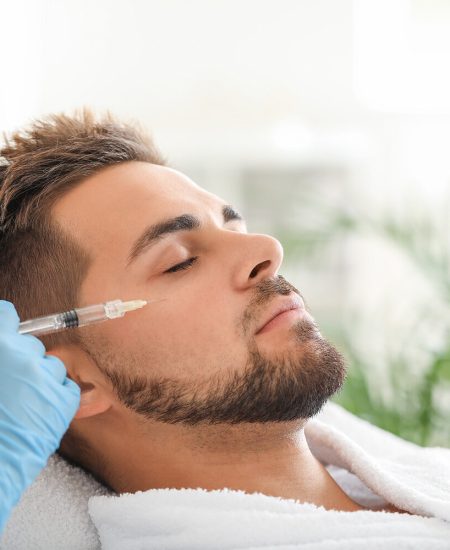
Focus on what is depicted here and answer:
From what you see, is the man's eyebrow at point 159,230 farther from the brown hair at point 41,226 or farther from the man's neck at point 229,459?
the man's neck at point 229,459

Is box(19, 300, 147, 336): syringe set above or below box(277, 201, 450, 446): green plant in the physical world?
above

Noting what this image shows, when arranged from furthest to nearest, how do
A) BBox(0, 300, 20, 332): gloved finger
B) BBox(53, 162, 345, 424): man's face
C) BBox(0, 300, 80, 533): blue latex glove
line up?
BBox(53, 162, 345, 424): man's face → BBox(0, 300, 20, 332): gloved finger → BBox(0, 300, 80, 533): blue latex glove

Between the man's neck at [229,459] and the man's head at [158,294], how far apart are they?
1.3 inches

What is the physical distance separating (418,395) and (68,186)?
114 centimetres

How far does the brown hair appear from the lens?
1251mm

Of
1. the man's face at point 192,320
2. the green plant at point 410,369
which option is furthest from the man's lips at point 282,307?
the green plant at point 410,369

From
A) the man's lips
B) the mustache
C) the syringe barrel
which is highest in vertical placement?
the syringe barrel

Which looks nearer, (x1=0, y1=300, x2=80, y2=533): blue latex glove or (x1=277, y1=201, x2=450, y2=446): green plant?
(x1=0, y1=300, x2=80, y2=533): blue latex glove

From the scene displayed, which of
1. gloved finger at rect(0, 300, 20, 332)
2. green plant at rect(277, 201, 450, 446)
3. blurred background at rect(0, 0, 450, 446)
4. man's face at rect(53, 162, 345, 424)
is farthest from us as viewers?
blurred background at rect(0, 0, 450, 446)

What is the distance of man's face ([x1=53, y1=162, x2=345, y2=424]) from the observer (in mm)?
1174

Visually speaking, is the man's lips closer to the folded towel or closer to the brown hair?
the brown hair

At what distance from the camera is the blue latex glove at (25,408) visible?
0.97m

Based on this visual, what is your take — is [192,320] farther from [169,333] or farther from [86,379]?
[86,379]

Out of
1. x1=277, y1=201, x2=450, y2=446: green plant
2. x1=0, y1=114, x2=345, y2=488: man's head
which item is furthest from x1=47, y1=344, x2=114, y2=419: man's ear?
x1=277, y1=201, x2=450, y2=446: green plant
